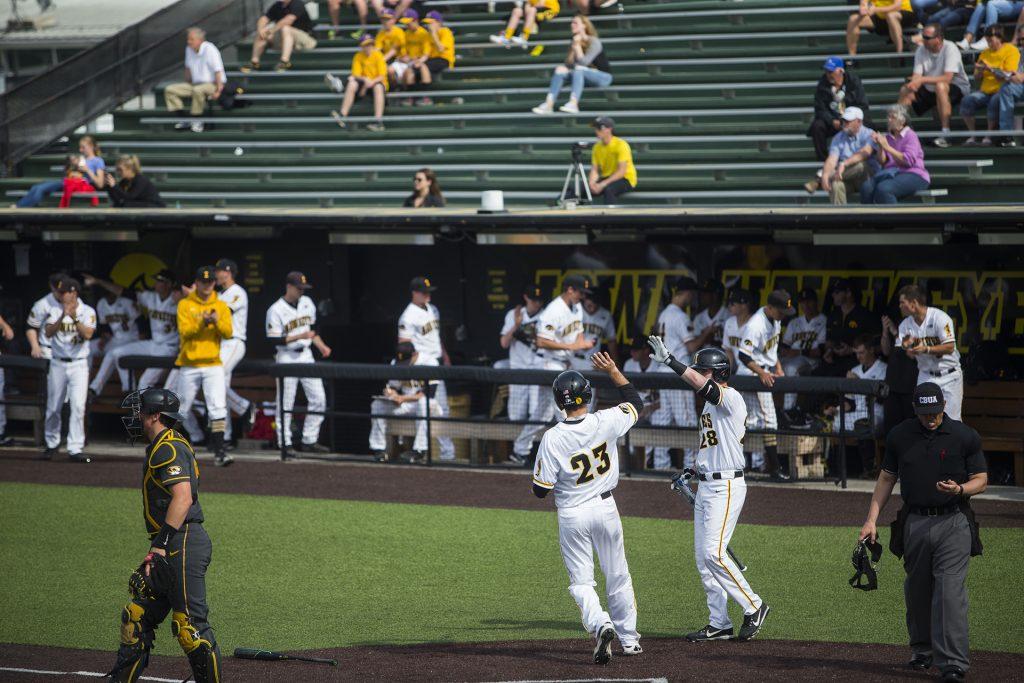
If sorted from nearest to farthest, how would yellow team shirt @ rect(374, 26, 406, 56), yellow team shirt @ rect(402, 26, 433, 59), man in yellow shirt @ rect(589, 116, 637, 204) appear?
man in yellow shirt @ rect(589, 116, 637, 204) < yellow team shirt @ rect(374, 26, 406, 56) < yellow team shirt @ rect(402, 26, 433, 59)

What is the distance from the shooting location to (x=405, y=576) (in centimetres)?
1026

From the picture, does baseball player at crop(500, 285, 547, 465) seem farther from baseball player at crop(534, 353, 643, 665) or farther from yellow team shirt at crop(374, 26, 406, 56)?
yellow team shirt at crop(374, 26, 406, 56)

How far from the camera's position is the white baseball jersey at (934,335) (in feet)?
38.9

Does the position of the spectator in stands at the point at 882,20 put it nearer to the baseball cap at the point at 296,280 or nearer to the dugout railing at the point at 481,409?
the dugout railing at the point at 481,409

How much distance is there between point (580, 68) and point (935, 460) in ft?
38.3

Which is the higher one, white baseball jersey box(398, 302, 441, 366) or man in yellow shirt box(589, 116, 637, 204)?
man in yellow shirt box(589, 116, 637, 204)

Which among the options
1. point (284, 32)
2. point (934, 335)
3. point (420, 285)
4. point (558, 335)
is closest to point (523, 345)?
point (558, 335)

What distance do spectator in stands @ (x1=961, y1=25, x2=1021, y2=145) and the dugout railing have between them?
4223 millimetres

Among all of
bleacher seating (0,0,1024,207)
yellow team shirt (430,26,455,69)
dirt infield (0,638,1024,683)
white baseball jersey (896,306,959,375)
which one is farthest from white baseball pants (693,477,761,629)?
yellow team shirt (430,26,455,69)

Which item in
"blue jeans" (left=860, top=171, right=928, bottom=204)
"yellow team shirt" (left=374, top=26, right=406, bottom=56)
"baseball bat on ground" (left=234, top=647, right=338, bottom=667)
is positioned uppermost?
"yellow team shirt" (left=374, top=26, right=406, bottom=56)

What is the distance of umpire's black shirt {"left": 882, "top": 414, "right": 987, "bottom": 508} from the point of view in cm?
735

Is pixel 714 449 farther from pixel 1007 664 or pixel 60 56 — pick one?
pixel 60 56

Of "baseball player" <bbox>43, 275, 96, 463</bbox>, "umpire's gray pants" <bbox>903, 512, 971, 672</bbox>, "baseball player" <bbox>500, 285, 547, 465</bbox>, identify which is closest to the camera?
"umpire's gray pants" <bbox>903, 512, 971, 672</bbox>

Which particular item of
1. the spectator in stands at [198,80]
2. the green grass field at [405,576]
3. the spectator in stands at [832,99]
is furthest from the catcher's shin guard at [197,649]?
the spectator in stands at [198,80]
